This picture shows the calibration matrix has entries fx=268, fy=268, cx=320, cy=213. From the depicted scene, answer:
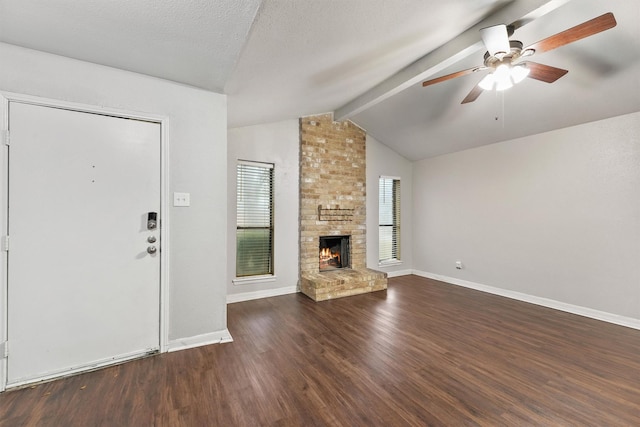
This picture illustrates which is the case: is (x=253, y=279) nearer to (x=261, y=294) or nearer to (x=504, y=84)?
(x=261, y=294)

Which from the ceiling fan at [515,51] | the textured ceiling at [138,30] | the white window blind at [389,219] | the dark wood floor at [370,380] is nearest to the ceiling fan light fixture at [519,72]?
the ceiling fan at [515,51]

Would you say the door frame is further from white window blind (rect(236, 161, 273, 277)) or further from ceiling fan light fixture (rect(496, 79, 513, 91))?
ceiling fan light fixture (rect(496, 79, 513, 91))

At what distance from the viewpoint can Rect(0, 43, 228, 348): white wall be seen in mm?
2207

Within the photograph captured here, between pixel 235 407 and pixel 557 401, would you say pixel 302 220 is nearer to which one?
pixel 235 407

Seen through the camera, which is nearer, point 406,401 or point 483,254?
point 406,401

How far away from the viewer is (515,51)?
2.00 metres

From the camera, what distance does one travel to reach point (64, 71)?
2045mm

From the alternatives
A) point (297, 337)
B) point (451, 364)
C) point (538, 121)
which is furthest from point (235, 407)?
point (538, 121)

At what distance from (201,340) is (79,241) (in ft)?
4.34

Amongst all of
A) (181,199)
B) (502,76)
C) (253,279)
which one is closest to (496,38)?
(502,76)

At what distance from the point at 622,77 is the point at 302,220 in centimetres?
396

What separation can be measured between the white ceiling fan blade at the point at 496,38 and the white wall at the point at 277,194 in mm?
2932

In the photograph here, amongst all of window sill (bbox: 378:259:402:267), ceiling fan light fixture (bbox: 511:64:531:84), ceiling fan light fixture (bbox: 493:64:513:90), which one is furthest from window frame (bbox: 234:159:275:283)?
ceiling fan light fixture (bbox: 511:64:531:84)

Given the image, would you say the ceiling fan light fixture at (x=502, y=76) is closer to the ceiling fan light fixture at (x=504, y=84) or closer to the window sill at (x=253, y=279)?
the ceiling fan light fixture at (x=504, y=84)
